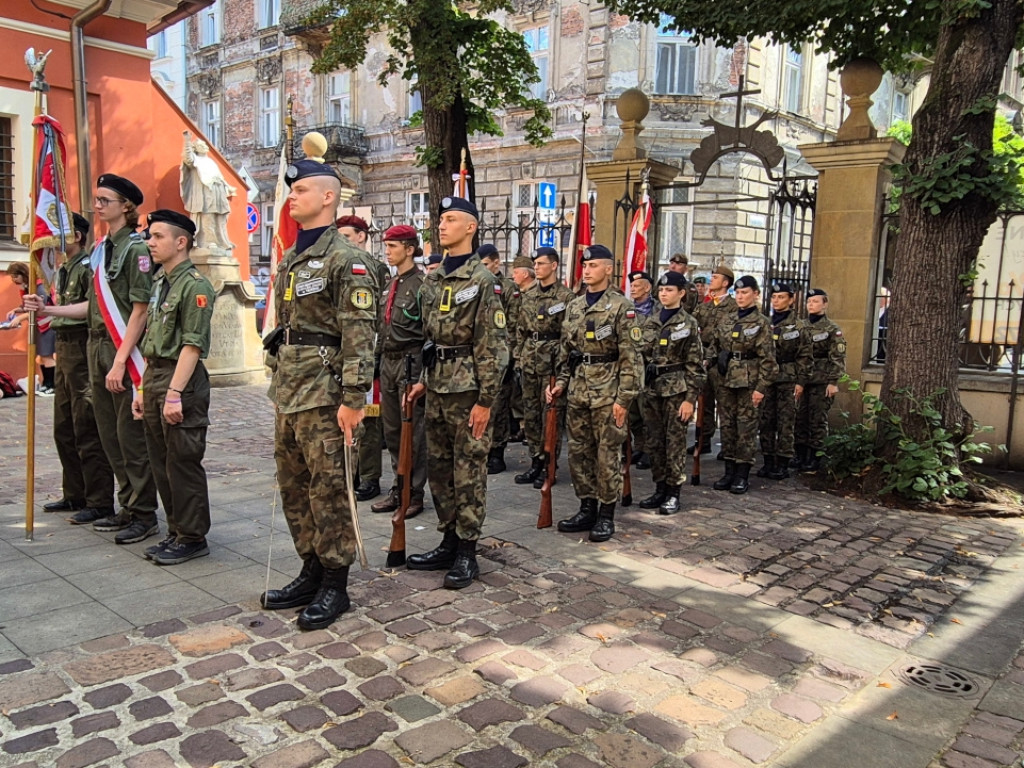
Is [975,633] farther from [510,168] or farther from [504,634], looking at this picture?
[510,168]

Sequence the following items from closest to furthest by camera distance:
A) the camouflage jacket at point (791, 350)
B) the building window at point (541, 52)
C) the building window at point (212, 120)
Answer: the camouflage jacket at point (791, 350) < the building window at point (541, 52) < the building window at point (212, 120)

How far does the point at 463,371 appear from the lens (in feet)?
15.9

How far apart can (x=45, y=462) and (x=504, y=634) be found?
578 centimetres

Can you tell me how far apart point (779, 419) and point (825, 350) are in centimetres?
97

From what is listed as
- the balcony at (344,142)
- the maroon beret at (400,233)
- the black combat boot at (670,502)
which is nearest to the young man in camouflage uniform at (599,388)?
the black combat boot at (670,502)

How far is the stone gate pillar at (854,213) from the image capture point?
891cm

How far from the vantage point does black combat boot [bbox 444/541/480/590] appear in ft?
15.5

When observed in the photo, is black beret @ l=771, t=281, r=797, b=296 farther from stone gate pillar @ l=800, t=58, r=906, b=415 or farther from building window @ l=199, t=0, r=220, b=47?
building window @ l=199, t=0, r=220, b=47

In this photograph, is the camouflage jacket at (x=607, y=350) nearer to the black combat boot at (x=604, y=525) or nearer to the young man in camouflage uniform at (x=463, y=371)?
the black combat boot at (x=604, y=525)

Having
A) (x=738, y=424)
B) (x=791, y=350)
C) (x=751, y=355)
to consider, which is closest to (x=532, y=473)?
(x=738, y=424)

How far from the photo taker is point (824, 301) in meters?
8.63

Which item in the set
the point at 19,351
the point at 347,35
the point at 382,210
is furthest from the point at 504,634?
the point at 382,210

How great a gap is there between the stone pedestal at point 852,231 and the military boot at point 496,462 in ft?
13.0

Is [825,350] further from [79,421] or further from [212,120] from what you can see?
[212,120]
